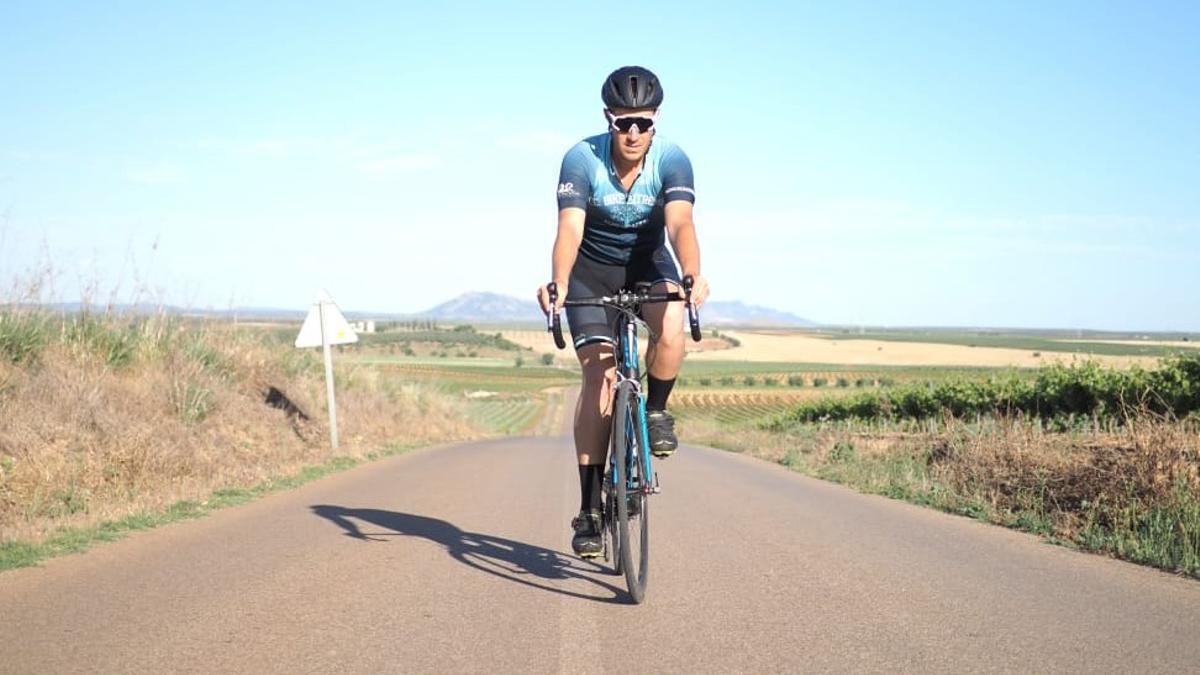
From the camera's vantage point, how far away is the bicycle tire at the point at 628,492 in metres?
5.46

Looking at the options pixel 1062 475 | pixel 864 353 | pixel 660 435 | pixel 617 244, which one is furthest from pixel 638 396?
pixel 864 353

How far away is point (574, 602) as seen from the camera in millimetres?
5551

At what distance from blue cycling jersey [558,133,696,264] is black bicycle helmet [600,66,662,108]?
259 mm

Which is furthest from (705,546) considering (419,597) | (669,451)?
(419,597)

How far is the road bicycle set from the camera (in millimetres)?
5445

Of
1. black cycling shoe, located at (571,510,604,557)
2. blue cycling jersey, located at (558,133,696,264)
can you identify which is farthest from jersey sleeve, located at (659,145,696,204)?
black cycling shoe, located at (571,510,604,557)

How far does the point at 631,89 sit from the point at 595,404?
5.77 feet

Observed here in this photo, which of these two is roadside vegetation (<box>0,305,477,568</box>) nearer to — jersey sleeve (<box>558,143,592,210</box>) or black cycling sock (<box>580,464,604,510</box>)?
black cycling sock (<box>580,464,604,510</box>)

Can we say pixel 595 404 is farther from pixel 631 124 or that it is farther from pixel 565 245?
pixel 631 124

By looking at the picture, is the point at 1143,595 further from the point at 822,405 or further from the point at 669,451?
the point at 822,405

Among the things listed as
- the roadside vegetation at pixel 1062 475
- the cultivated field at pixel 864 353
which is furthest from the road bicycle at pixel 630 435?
the cultivated field at pixel 864 353

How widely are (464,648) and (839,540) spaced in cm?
380

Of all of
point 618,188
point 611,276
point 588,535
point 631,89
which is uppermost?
point 631,89

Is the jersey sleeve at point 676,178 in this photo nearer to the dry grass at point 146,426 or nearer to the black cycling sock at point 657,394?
the black cycling sock at point 657,394
